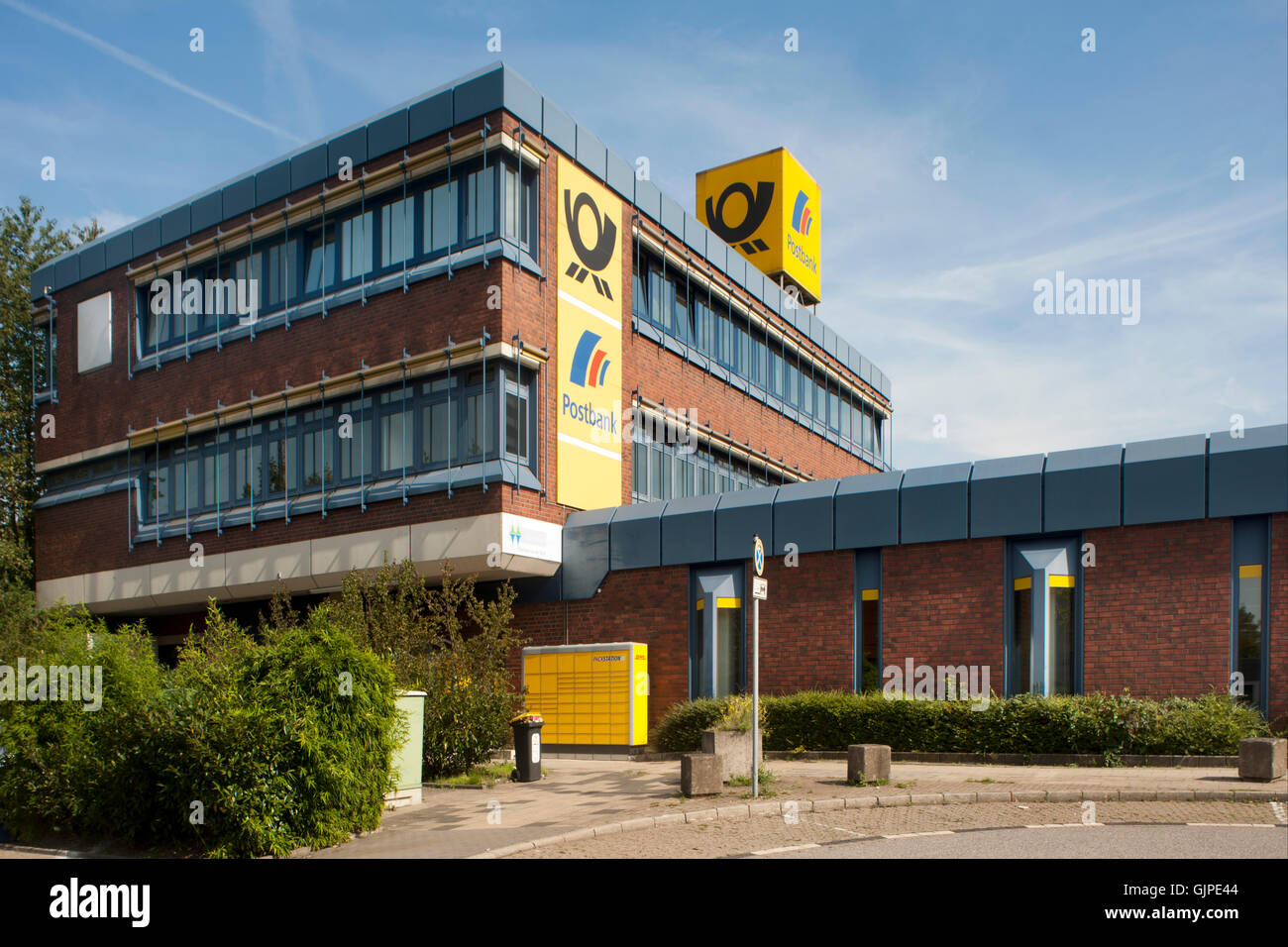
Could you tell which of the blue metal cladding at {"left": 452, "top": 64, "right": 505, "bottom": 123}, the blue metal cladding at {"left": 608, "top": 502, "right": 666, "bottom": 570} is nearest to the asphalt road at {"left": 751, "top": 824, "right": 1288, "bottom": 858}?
the blue metal cladding at {"left": 608, "top": 502, "right": 666, "bottom": 570}

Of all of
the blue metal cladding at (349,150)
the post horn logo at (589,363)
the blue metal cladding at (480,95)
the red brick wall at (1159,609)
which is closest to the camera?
the red brick wall at (1159,609)

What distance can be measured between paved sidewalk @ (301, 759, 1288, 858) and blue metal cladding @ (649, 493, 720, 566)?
22.8ft

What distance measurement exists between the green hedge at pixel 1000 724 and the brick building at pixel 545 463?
5.28 feet

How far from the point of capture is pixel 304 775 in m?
11.1

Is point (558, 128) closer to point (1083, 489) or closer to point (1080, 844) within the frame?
point (1083, 489)

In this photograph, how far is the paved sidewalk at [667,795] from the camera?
37.7 ft

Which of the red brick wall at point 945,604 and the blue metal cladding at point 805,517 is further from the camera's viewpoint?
the blue metal cladding at point 805,517

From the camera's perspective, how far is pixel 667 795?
45.3 ft

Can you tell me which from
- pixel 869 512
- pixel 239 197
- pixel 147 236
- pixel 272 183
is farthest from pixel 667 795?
pixel 147 236

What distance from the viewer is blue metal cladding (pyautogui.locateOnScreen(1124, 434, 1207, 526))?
17.8 meters

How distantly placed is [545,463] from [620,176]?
305 inches

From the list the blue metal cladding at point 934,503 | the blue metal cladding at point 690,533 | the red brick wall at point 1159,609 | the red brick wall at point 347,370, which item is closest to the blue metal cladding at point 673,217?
the red brick wall at point 347,370
